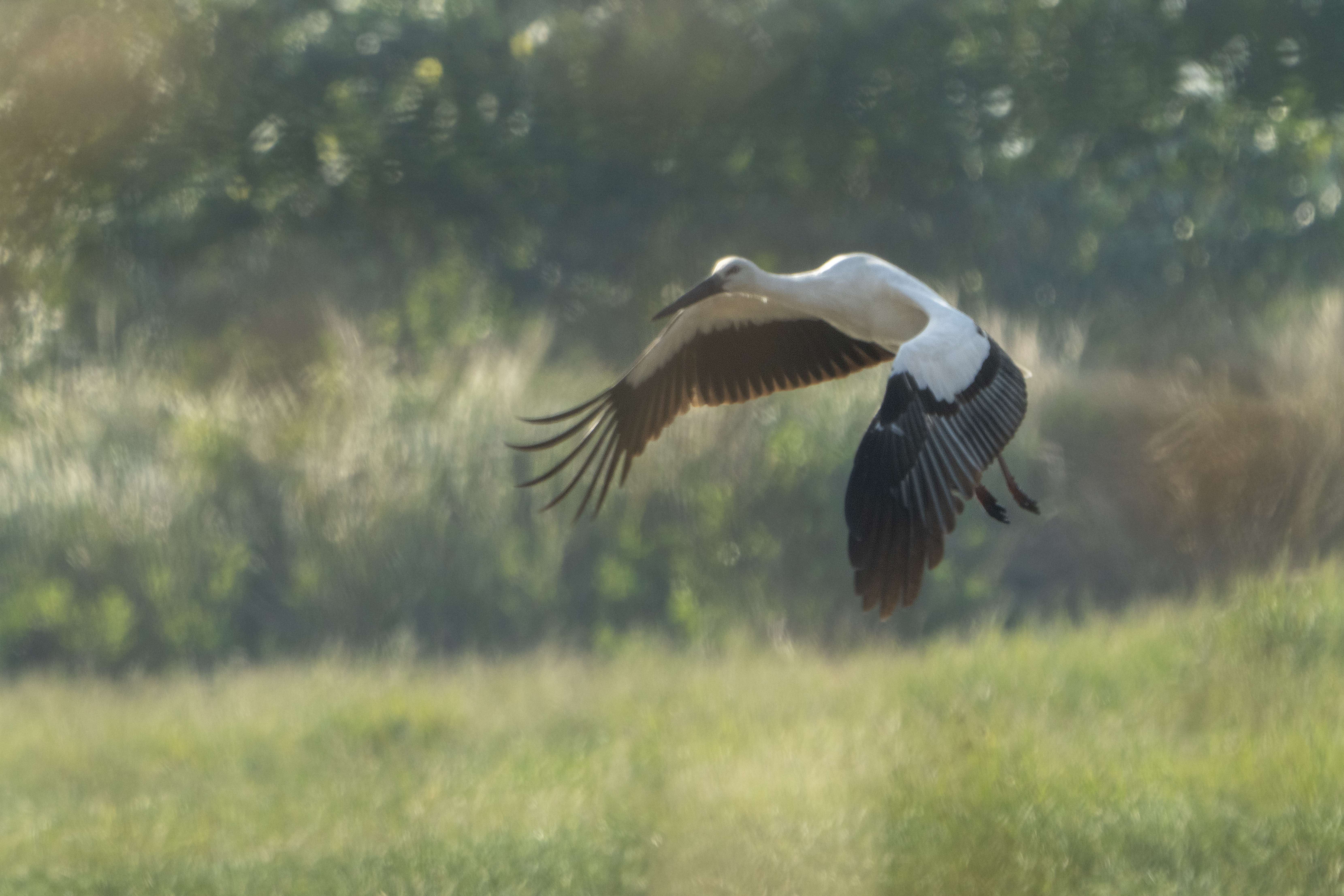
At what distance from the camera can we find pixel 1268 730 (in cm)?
707

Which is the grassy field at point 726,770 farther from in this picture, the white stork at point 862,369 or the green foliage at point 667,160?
the green foliage at point 667,160

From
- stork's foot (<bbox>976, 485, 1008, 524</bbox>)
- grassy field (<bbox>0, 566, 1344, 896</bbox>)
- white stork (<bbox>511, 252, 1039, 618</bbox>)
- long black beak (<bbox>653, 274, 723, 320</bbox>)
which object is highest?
long black beak (<bbox>653, 274, 723, 320</bbox>)

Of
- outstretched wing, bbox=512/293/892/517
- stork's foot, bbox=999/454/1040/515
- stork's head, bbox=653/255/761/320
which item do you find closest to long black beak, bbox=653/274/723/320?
stork's head, bbox=653/255/761/320

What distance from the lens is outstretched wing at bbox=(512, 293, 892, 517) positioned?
218 inches

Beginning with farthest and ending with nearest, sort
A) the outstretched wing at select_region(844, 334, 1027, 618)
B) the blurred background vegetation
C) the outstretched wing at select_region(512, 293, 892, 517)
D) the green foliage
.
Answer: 1. the green foliage
2. the blurred background vegetation
3. the outstretched wing at select_region(512, 293, 892, 517)
4. the outstretched wing at select_region(844, 334, 1027, 618)

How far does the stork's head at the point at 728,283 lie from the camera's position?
4996mm

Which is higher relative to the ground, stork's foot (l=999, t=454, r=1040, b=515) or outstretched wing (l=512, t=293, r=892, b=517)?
outstretched wing (l=512, t=293, r=892, b=517)

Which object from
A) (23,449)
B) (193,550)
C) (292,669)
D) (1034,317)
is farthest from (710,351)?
(1034,317)

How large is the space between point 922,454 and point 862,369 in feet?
6.09

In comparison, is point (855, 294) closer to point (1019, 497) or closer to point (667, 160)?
point (1019, 497)

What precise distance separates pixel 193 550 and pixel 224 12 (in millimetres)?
9341

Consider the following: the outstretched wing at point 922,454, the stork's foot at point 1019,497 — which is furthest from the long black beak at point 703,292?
the stork's foot at point 1019,497

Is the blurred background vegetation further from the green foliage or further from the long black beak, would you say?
the long black beak

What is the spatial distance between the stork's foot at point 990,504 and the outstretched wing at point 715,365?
4.04 ft
